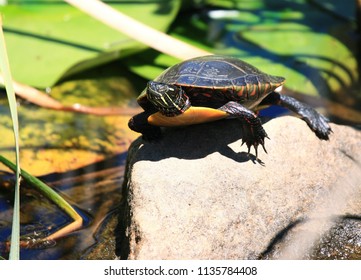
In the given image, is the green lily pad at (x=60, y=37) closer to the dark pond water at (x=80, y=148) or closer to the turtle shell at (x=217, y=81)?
the dark pond water at (x=80, y=148)

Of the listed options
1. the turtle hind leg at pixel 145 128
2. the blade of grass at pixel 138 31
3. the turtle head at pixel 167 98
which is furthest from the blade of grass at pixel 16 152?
the blade of grass at pixel 138 31

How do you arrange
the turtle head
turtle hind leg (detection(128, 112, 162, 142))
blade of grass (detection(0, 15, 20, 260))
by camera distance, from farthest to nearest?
turtle hind leg (detection(128, 112, 162, 142))
the turtle head
blade of grass (detection(0, 15, 20, 260))

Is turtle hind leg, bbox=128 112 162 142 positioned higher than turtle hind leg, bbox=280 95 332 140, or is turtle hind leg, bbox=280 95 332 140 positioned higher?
turtle hind leg, bbox=280 95 332 140

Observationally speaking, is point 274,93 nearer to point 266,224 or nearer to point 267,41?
point 266,224

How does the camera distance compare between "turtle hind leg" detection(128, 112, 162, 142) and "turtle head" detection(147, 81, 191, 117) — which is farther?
"turtle hind leg" detection(128, 112, 162, 142)

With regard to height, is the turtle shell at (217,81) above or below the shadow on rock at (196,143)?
above

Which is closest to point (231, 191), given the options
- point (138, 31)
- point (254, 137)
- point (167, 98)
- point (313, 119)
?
point (254, 137)

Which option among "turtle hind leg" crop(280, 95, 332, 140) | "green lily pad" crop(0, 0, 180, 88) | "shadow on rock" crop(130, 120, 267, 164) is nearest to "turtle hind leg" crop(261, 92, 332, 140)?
"turtle hind leg" crop(280, 95, 332, 140)

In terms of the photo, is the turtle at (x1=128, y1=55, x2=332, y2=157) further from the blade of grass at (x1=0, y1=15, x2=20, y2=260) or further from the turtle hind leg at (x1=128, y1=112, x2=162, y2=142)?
the blade of grass at (x1=0, y1=15, x2=20, y2=260)
